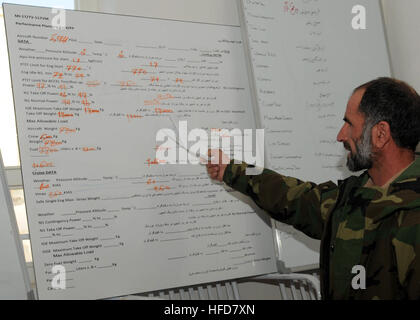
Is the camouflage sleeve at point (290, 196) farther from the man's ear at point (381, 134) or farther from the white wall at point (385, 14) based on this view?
the white wall at point (385, 14)

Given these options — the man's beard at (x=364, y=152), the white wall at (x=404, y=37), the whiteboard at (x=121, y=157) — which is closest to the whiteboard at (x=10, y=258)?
the whiteboard at (x=121, y=157)

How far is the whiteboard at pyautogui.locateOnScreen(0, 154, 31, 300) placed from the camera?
5.44 ft

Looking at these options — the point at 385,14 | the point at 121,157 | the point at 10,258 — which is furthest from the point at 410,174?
the point at 385,14

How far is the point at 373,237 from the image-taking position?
155 centimetres

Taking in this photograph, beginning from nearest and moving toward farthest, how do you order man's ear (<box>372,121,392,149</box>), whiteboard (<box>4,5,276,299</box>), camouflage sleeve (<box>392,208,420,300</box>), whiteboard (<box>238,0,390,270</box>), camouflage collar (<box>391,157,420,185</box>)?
camouflage sleeve (<box>392,208,420,300</box>) → camouflage collar (<box>391,157,420,185</box>) → man's ear (<box>372,121,392,149</box>) → whiteboard (<box>4,5,276,299</box>) → whiteboard (<box>238,0,390,270</box>)

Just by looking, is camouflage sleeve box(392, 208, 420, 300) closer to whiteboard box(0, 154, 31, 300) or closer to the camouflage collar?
the camouflage collar

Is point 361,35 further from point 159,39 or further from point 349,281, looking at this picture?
point 349,281

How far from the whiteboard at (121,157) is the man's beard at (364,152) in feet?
2.00

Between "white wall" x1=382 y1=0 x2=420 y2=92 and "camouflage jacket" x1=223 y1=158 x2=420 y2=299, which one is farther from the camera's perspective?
"white wall" x1=382 y1=0 x2=420 y2=92

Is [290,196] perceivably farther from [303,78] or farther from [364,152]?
[303,78]

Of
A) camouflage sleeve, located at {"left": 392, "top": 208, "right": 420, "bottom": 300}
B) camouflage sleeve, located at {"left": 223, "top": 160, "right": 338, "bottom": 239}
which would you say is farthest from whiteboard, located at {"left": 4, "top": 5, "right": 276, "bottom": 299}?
camouflage sleeve, located at {"left": 392, "top": 208, "right": 420, "bottom": 300}

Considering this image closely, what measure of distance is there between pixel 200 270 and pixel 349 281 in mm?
664

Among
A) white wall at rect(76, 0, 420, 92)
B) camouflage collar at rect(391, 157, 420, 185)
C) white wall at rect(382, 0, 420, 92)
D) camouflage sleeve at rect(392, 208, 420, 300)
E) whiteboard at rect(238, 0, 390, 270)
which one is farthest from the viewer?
white wall at rect(382, 0, 420, 92)

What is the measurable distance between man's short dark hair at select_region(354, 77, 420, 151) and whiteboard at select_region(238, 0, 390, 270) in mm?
633
